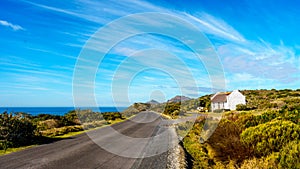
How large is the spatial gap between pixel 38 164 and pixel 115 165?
111 inches

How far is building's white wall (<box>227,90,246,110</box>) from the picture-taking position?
6158 cm

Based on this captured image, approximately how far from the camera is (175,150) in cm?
1380

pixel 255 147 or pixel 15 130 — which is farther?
pixel 15 130

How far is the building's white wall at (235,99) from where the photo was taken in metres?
61.6

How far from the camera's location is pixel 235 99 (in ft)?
205

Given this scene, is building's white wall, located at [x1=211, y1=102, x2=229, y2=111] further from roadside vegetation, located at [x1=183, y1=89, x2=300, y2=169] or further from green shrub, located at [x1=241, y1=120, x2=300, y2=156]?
green shrub, located at [x1=241, y1=120, x2=300, y2=156]

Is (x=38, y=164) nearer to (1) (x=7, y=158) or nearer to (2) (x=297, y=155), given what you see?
(1) (x=7, y=158)

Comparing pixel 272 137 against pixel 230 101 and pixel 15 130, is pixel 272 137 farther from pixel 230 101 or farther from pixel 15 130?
pixel 230 101

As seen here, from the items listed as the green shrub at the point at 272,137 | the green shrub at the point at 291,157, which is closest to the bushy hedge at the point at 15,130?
the green shrub at the point at 272,137

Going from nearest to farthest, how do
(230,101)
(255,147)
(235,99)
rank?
1. (255,147)
2. (235,99)
3. (230,101)

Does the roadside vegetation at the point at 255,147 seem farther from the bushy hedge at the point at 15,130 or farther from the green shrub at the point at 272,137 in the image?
the bushy hedge at the point at 15,130

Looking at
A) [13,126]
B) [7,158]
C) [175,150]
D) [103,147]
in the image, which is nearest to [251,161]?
[175,150]

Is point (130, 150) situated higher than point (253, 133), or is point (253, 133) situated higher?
point (253, 133)

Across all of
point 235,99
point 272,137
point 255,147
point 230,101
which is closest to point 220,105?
point 230,101
